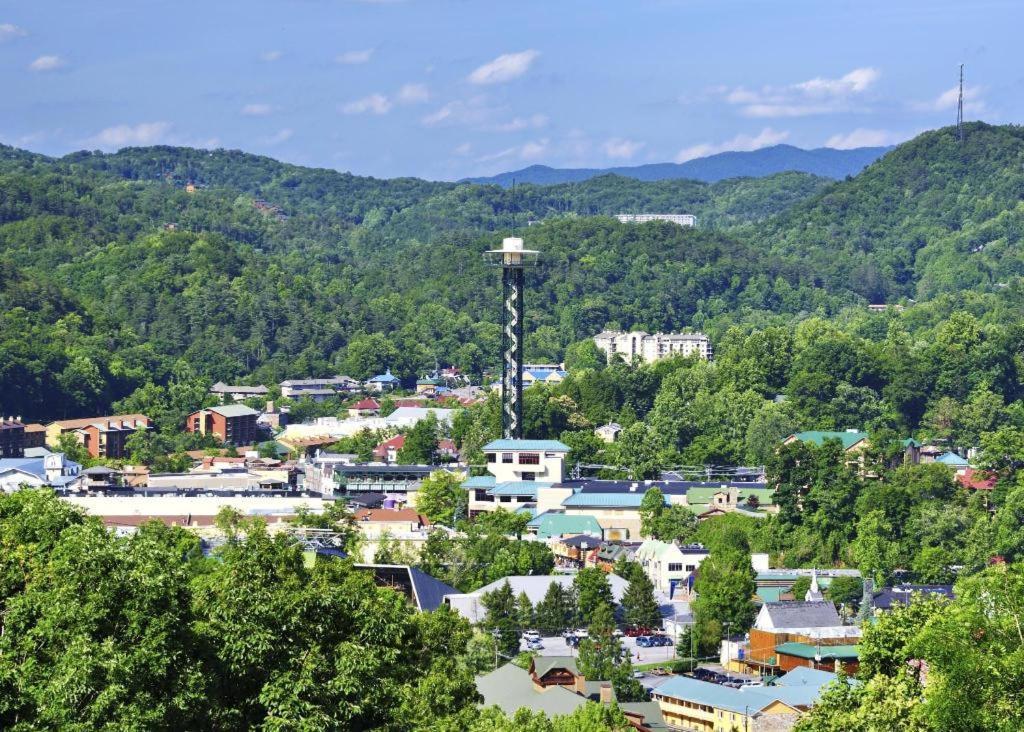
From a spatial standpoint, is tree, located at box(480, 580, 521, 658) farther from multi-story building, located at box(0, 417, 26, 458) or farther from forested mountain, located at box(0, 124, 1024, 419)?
forested mountain, located at box(0, 124, 1024, 419)

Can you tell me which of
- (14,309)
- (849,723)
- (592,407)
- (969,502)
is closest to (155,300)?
(14,309)

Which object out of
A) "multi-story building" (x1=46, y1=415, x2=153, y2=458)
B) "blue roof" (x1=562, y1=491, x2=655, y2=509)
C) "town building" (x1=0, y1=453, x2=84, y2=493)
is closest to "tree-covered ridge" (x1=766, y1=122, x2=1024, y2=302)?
"multi-story building" (x1=46, y1=415, x2=153, y2=458)

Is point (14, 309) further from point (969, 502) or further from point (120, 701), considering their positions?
point (120, 701)

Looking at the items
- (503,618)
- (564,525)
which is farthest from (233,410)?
(503,618)

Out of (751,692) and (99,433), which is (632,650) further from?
(99,433)

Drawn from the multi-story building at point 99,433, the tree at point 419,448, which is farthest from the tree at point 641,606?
the multi-story building at point 99,433

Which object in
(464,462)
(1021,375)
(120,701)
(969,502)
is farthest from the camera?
(1021,375)

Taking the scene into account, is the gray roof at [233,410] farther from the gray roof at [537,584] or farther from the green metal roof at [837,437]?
the gray roof at [537,584]
